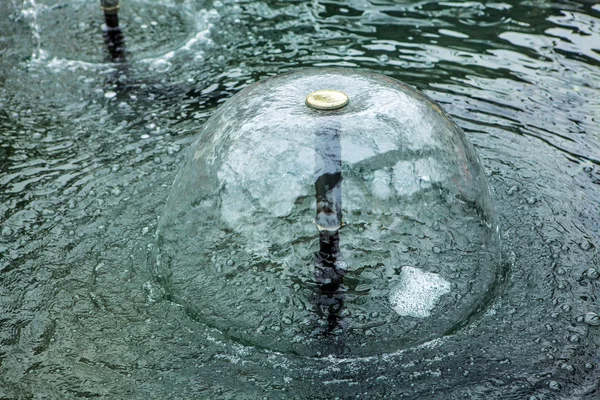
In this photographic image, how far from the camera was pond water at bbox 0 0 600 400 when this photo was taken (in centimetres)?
367

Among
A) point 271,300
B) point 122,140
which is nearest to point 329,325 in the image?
point 271,300

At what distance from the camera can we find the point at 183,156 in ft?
18.4

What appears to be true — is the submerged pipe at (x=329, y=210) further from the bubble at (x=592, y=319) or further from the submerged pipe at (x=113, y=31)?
the submerged pipe at (x=113, y=31)

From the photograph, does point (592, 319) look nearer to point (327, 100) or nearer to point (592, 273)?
point (592, 273)

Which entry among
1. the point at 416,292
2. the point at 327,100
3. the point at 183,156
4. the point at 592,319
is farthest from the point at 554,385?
the point at 183,156

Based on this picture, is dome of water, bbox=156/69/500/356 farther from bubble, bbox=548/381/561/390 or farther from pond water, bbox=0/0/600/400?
bubble, bbox=548/381/561/390

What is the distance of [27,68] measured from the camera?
6969 millimetres

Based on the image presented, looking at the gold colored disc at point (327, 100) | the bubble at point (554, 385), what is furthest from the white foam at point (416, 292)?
the gold colored disc at point (327, 100)

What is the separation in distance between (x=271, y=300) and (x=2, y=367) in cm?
142

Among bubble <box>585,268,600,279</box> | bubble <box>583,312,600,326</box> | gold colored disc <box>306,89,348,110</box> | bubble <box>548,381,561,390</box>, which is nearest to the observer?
bubble <box>548,381,561,390</box>

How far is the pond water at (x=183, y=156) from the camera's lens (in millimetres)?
3672

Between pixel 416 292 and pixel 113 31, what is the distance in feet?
15.7

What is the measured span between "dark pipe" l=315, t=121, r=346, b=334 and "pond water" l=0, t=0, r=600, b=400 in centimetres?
39

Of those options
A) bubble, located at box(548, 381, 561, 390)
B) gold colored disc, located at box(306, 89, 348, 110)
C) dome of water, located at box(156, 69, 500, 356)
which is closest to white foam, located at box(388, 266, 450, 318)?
dome of water, located at box(156, 69, 500, 356)
